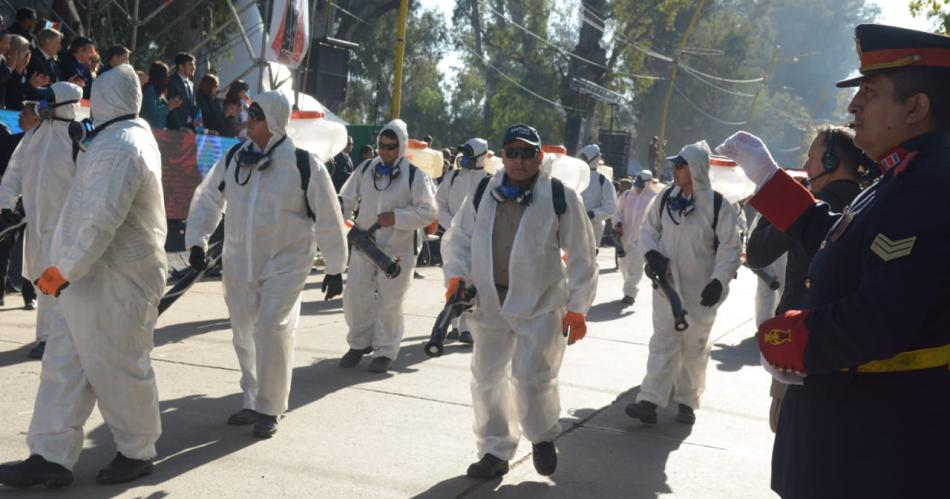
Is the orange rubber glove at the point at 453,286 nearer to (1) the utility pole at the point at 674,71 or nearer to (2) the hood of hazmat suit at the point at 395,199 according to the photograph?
(2) the hood of hazmat suit at the point at 395,199

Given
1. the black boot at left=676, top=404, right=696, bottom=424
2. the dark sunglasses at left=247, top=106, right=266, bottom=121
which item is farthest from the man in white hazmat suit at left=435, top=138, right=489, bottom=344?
the dark sunglasses at left=247, top=106, right=266, bottom=121

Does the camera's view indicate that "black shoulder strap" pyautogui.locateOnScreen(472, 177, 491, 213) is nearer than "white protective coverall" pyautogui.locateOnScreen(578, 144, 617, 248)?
Yes

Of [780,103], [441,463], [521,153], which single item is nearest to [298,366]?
[441,463]

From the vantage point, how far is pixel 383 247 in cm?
955

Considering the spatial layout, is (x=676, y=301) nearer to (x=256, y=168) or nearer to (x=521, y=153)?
(x=521, y=153)

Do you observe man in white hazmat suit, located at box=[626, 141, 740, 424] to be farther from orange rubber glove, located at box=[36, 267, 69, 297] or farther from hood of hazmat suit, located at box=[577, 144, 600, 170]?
hood of hazmat suit, located at box=[577, 144, 600, 170]

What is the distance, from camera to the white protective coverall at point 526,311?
592 centimetres

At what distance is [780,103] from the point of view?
81.9 m

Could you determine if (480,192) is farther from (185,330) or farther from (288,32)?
(288,32)

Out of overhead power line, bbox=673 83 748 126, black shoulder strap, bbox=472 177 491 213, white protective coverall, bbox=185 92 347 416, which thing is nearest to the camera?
black shoulder strap, bbox=472 177 491 213

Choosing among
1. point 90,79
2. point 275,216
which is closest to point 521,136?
point 275,216

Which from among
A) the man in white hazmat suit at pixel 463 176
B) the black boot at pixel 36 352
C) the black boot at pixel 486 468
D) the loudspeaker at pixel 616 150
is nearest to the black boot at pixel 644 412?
the black boot at pixel 486 468

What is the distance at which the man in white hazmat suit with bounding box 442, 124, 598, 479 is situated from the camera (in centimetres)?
591

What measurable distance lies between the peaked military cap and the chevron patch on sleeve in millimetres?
461
